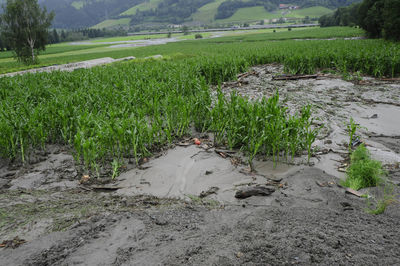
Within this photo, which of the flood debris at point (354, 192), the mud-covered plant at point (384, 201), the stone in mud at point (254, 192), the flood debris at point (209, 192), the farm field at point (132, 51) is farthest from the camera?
the farm field at point (132, 51)

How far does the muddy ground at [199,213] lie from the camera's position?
2.39m

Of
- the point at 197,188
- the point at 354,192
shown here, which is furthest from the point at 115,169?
the point at 354,192

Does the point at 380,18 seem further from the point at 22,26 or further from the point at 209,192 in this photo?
the point at 22,26

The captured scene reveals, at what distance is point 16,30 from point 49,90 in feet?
110

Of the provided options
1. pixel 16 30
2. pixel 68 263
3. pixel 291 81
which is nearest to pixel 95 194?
pixel 68 263

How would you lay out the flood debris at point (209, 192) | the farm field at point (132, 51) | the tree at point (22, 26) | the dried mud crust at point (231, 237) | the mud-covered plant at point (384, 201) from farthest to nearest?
the tree at point (22, 26) < the farm field at point (132, 51) < the flood debris at point (209, 192) < the mud-covered plant at point (384, 201) < the dried mud crust at point (231, 237)

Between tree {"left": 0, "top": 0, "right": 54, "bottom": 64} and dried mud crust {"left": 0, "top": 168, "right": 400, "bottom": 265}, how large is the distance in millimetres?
37511

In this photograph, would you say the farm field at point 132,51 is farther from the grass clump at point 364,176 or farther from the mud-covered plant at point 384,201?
the mud-covered plant at point 384,201

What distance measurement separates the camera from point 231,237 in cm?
263

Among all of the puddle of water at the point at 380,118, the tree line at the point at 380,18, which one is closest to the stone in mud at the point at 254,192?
the puddle of water at the point at 380,118

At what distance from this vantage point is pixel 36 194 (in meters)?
4.03

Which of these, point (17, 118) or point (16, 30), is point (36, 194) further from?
point (16, 30)

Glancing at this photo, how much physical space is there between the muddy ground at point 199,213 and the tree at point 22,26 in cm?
3563

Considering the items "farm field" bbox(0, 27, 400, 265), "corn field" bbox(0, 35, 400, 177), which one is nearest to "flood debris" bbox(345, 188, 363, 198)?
"farm field" bbox(0, 27, 400, 265)
